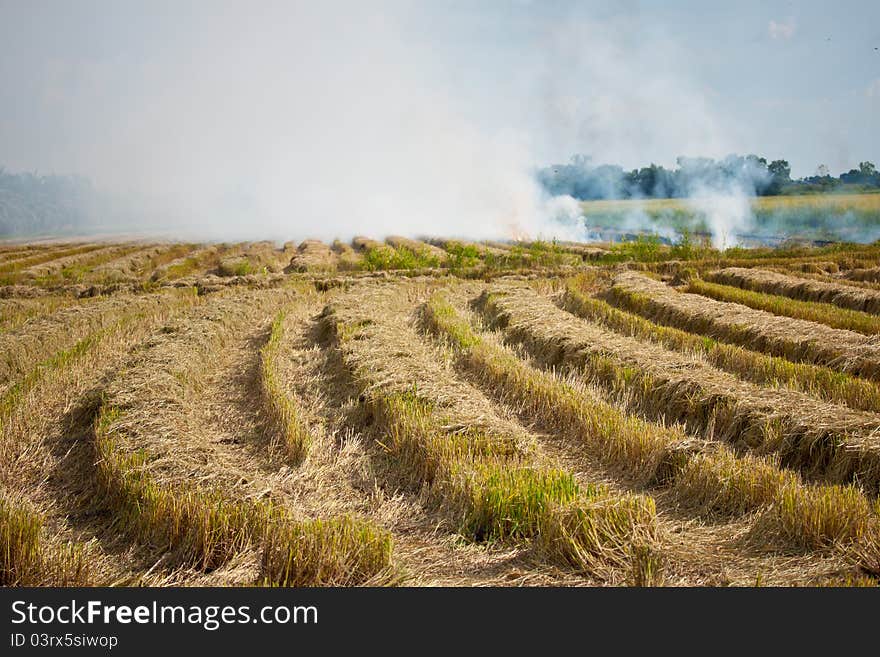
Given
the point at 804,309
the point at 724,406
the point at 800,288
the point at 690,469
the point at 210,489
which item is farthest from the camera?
Answer: the point at 800,288

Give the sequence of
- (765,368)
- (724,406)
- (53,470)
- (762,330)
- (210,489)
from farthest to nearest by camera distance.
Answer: (762,330)
(765,368)
(724,406)
(53,470)
(210,489)

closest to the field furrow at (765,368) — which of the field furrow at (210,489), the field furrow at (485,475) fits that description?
the field furrow at (485,475)

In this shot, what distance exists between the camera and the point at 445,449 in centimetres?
541

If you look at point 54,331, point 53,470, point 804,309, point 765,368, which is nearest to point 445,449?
point 53,470

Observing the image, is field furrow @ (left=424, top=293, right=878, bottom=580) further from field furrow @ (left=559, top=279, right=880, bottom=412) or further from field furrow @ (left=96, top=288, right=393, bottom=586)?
field furrow @ (left=96, top=288, right=393, bottom=586)

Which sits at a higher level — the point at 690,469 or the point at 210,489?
the point at 690,469

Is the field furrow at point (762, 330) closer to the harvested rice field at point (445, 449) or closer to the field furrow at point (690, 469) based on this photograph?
the harvested rice field at point (445, 449)

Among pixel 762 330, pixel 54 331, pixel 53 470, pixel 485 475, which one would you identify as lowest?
pixel 53 470

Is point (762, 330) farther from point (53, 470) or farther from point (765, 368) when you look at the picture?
point (53, 470)

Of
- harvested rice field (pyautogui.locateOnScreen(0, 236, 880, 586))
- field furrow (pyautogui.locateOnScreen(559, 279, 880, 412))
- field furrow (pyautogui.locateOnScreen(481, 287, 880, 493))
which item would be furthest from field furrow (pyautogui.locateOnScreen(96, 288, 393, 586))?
field furrow (pyautogui.locateOnScreen(559, 279, 880, 412))

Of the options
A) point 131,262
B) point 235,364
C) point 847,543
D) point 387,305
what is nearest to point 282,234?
point 131,262

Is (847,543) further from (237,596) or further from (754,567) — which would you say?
(237,596)

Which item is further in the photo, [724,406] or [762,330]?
[762,330]

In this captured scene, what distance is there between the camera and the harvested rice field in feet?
12.9
